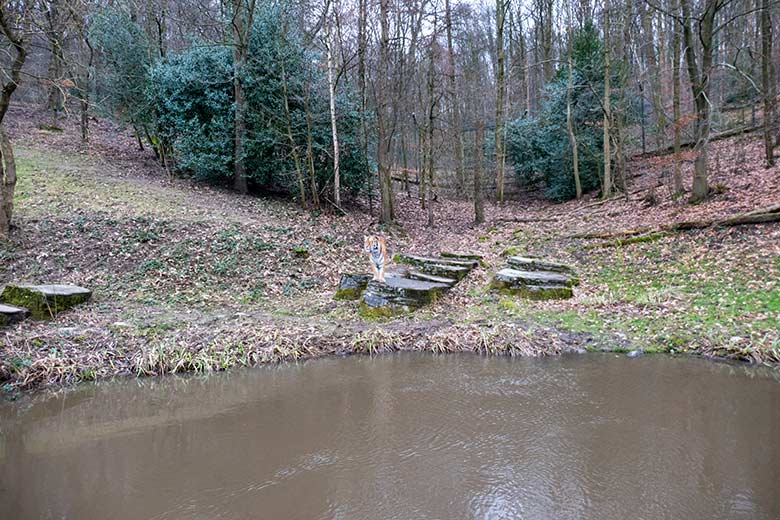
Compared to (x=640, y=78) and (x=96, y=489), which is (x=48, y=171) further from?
(x=640, y=78)

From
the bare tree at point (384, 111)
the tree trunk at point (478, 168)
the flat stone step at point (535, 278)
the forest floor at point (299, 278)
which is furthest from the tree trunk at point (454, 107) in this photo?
the flat stone step at point (535, 278)

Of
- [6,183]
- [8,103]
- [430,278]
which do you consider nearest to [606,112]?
[430,278]

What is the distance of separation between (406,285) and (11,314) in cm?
702

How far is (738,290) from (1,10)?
1435 centimetres

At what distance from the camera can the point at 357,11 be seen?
53.5ft

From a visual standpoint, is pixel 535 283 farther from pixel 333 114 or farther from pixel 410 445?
pixel 333 114

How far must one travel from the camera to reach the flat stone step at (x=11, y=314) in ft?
25.8

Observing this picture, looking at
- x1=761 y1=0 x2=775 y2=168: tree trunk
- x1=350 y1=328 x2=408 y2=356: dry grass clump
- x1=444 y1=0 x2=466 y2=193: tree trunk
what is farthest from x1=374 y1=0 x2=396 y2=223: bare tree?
x1=761 y1=0 x2=775 y2=168: tree trunk

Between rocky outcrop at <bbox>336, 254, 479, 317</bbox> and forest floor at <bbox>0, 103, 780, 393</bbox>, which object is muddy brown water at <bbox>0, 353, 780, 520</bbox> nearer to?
forest floor at <bbox>0, 103, 780, 393</bbox>

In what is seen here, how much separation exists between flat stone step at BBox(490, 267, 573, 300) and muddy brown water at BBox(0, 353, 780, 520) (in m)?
2.99

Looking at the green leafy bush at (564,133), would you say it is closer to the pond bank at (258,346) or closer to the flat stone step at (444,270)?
the flat stone step at (444,270)

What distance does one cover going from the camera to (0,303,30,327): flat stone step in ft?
25.8

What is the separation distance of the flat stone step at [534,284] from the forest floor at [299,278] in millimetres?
314

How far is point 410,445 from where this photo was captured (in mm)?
4859
